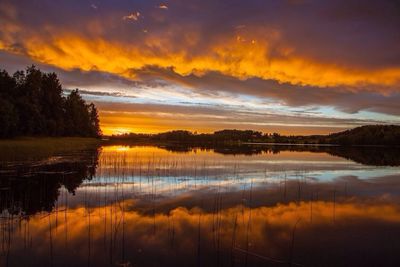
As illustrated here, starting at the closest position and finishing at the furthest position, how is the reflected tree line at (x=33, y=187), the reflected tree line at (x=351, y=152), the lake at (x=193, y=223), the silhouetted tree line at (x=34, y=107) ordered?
the lake at (x=193, y=223) → the reflected tree line at (x=33, y=187) → the reflected tree line at (x=351, y=152) → the silhouetted tree line at (x=34, y=107)

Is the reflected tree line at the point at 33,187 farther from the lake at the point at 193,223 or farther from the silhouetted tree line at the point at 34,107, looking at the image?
the silhouetted tree line at the point at 34,107

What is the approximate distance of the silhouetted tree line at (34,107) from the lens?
54062 mm

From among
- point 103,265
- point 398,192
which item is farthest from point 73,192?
point 398,192

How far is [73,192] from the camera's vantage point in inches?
723

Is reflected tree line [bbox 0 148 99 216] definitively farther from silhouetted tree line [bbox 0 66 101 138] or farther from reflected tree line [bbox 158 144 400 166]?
reflected tree line [bbox 158 144 400 166]

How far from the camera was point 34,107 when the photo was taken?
6353 cm

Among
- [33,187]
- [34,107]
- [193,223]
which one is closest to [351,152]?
[34,107]

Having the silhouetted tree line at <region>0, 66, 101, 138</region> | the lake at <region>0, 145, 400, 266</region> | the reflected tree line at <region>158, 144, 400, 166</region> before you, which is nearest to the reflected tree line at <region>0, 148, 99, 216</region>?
the lake at <region>0, 145, 400, 266</region>

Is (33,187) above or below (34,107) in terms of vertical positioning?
below

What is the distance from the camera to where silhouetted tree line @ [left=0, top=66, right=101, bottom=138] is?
54062 millimetres

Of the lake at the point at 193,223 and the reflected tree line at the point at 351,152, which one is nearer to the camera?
the lake at the point at 193,223

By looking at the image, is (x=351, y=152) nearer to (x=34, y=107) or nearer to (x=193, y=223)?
(x=34, y=107)

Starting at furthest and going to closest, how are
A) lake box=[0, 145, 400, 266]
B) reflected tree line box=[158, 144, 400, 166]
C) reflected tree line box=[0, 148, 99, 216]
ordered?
reflected tree line box=[158, 144, 400, 166] → reflected tree line box=[0, 148, 99, 216] → lake box=[0, 145, 400, 266]

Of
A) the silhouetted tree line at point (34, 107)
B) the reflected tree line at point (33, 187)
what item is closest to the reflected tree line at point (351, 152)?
the silhouetted tree line at point (34, 107)
